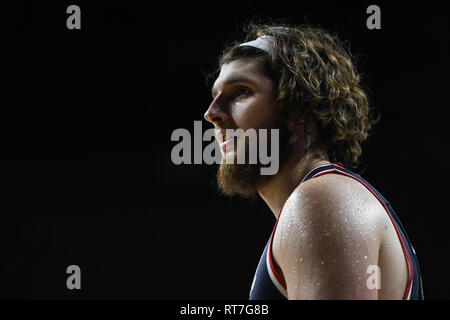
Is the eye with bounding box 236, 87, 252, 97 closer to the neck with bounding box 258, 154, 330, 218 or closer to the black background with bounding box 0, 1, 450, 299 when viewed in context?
the neck with bounding box 258, 154, 330, 218

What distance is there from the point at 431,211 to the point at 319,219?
91.1 inches

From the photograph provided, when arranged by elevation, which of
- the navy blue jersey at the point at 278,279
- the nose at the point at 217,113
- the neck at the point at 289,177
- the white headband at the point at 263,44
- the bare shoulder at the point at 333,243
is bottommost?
the navy blue jersey at the point at 278,279

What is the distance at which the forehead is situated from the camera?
102 centimetres

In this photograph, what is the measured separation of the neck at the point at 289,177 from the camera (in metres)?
0.96

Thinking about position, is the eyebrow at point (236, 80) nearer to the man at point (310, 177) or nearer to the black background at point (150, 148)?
the man at point (310, 177)

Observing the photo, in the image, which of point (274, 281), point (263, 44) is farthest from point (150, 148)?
point (274, 281)

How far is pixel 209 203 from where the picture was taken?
9.87 ft

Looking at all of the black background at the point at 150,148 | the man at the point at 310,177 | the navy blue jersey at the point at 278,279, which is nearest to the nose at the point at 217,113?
the man at the point at 310,177

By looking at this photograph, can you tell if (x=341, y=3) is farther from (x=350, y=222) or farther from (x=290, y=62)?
(x=350, y=222)

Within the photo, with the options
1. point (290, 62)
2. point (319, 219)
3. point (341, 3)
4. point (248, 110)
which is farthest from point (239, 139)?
point (341, 3)

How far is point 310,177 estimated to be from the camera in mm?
882

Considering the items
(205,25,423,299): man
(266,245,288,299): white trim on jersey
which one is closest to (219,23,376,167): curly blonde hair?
(205,25,423,299): man

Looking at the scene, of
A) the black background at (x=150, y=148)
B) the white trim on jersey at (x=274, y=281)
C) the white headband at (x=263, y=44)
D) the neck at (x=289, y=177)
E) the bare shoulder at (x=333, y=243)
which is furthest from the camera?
the black background at (x=150, y=148)

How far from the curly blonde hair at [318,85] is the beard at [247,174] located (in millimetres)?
65
